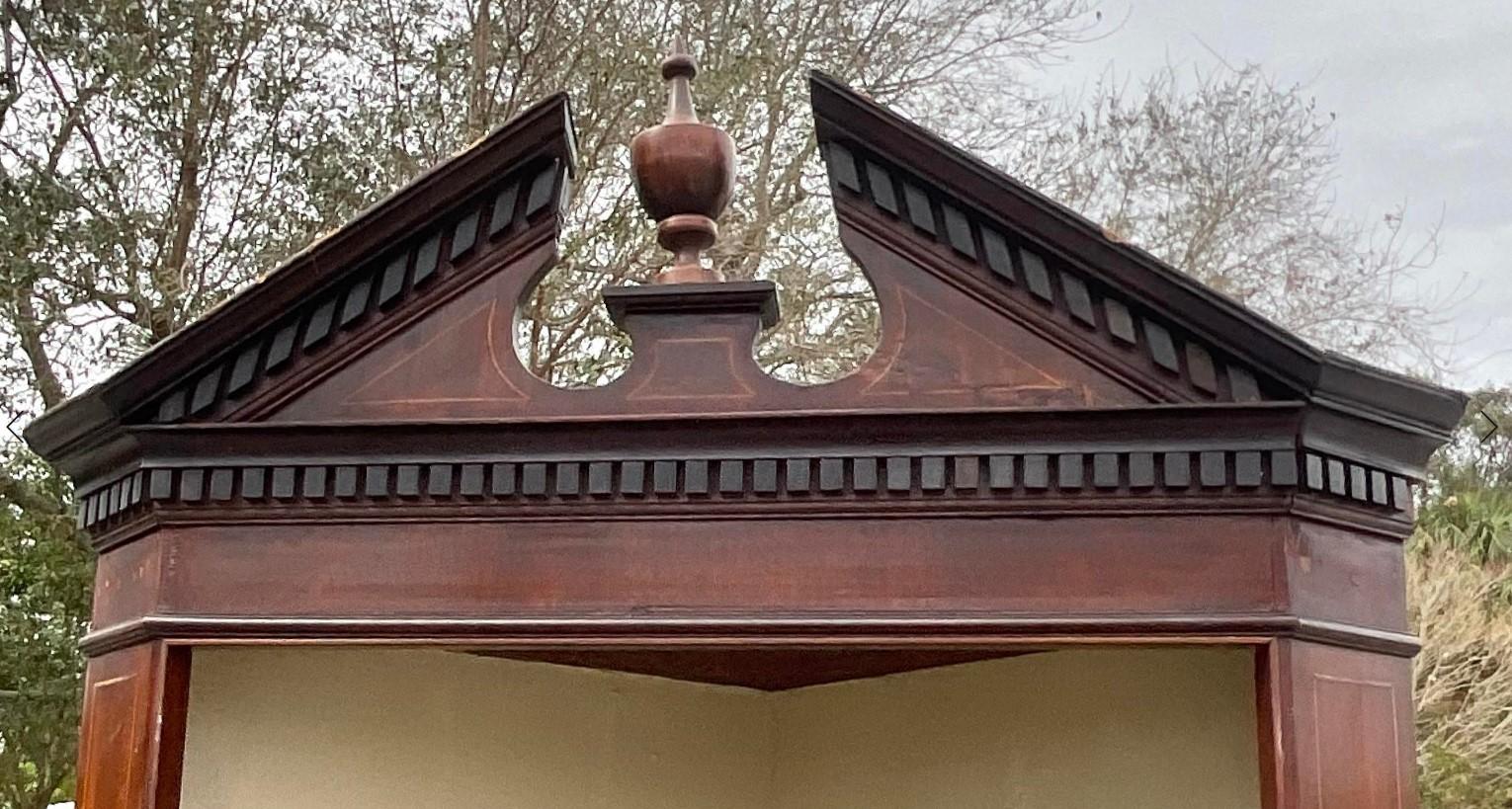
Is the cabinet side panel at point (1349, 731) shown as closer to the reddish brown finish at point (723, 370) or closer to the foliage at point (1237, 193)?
the reddish brown finish at point (723, 370)

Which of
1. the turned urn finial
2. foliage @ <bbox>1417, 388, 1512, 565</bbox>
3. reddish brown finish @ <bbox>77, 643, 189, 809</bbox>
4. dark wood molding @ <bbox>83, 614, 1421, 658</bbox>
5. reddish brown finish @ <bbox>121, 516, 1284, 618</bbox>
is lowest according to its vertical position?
reddish brown finish @ <bbox>77, 643, 189, 809</bbox>

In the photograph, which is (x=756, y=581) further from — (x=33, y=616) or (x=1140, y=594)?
(x=33, y=616)

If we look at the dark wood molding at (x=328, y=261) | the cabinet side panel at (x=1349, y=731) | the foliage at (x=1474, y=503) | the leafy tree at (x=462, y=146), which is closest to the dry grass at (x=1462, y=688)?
the foliage at (x=1474, y=503)

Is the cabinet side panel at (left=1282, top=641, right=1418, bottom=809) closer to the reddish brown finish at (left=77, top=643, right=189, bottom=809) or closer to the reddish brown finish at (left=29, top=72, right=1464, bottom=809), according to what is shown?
the reddish brown finish at (left=29, top=72, right=1464, bottom=809)

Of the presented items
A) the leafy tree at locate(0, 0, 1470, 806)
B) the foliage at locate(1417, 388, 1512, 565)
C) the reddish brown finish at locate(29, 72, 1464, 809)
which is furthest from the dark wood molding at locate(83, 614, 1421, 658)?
the foliage at locate(1417, 388, 1512, 565)

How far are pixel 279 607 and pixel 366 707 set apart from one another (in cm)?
66

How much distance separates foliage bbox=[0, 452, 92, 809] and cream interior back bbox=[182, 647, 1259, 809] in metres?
2.47

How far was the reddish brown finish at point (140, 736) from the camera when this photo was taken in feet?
5.02

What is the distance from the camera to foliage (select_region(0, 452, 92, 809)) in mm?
4293

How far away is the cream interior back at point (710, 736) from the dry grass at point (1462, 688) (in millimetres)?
3622

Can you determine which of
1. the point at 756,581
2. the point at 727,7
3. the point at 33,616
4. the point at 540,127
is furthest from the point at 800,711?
the point at 727,7

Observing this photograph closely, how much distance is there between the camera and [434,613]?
1.50 m

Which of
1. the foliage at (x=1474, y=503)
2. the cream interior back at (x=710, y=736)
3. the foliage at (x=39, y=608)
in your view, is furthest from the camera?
the foliage at (x=1474, y=503)

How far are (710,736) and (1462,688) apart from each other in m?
4.31
